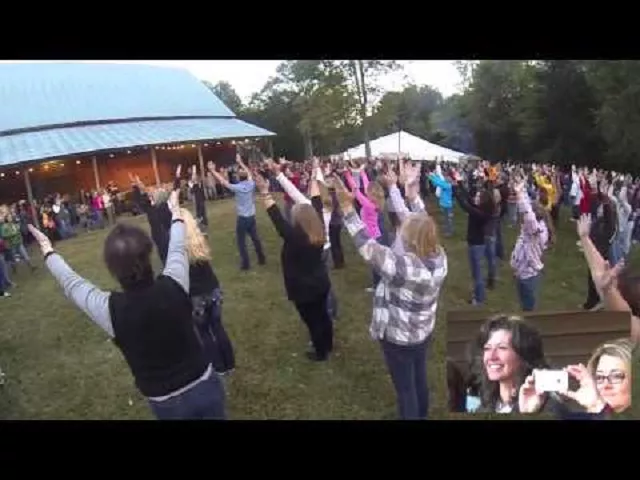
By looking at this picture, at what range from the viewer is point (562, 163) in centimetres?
329

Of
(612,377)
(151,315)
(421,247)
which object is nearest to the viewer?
(151,315)

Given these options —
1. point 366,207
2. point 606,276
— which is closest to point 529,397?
point 606,276

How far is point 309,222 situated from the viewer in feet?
10.0

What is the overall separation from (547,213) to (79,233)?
2265mm

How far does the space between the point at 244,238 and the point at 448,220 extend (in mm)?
990

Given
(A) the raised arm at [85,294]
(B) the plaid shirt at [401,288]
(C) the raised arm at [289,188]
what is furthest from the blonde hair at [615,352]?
(A) the raised arm at [85,294]

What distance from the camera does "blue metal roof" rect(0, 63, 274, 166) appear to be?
116 inches

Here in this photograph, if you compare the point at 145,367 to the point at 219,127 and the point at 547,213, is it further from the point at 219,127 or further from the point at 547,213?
the point at 547,213

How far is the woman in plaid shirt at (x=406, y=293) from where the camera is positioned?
251 cm

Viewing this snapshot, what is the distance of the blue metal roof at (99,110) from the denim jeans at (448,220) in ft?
3.20

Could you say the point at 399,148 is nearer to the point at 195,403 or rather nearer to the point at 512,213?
the point at 512,213

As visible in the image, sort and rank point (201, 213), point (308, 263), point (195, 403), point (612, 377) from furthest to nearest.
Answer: point (308, 263) < point (612, 377) < point (201, 213) < point (195, 403)

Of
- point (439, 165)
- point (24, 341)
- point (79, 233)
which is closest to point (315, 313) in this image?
point (439, 165)

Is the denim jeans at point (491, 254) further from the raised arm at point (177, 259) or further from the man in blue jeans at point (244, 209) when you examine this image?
the raised arm at point (177, 259)
